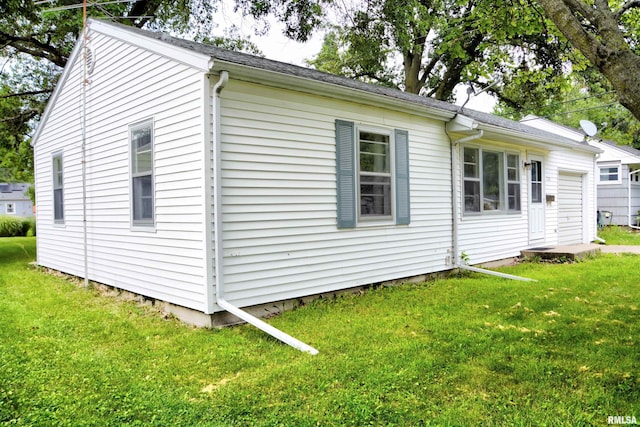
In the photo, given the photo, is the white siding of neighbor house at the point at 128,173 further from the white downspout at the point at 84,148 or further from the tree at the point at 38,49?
the tree at the point at 38,49

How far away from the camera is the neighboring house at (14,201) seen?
1503 inches

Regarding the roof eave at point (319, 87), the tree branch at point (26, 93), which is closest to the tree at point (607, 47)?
the roof eave at point (319, 87)

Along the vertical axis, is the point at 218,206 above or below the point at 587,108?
below

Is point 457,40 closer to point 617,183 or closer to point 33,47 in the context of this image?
point 33,47

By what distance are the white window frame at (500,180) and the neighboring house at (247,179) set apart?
0.14 feet

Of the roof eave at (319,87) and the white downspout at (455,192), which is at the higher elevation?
the roof eave at (319,87)

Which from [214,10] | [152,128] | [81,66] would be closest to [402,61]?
[214,10]

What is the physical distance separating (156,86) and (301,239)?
A: 272cm

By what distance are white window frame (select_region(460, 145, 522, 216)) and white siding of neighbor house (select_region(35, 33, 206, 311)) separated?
527 cm

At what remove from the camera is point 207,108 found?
4.68 m

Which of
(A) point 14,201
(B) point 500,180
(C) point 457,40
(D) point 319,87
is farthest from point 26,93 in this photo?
(A) point 14,201

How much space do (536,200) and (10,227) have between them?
21.7 meters

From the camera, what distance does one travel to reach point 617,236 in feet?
47.4

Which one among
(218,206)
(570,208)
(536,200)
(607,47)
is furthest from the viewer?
(570,208)
